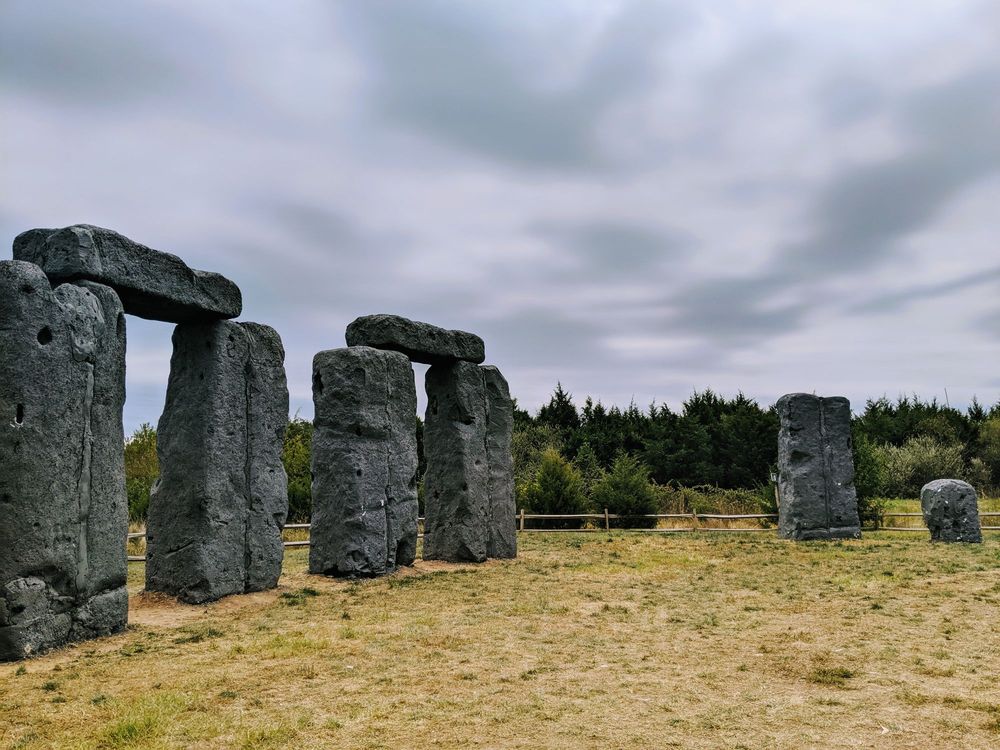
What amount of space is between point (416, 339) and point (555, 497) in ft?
30.0

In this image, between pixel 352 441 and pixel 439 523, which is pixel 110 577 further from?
pixel 439 523

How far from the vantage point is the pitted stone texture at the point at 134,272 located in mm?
6902

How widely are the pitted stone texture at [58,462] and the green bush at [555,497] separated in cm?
1327

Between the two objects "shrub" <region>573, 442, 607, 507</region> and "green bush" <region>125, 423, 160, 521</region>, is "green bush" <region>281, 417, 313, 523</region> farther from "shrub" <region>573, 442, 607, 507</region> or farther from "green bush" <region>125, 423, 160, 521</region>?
"shrub" <region>573, 442, 607, 507</region>

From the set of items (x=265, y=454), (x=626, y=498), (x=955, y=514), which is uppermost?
(x=265, y=454)

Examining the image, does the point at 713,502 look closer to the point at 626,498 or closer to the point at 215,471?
the point at 626,498

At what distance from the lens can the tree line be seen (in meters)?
19.6

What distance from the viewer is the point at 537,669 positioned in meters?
5.76

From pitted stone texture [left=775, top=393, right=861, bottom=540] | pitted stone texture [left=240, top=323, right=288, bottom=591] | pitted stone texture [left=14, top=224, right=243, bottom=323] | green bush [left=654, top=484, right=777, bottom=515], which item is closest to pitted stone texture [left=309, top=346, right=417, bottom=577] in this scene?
pitted stone texture [left=240, top=323, right=288, bottom=591]

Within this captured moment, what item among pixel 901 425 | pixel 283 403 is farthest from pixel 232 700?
pixel 901 425

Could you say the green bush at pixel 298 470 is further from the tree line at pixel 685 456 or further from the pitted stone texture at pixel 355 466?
the pitted stone texture at pixel 355 466

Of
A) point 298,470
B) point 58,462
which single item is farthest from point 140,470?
point 58,462

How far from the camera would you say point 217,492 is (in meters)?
8.54

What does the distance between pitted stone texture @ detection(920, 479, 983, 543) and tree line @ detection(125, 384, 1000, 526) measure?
3732mm
